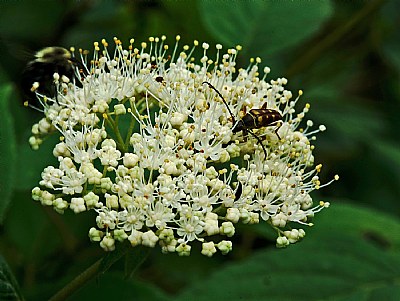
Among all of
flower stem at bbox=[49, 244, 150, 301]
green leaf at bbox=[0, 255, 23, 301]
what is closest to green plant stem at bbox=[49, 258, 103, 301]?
flower stem at bbox=[49, 244, 150, 301]

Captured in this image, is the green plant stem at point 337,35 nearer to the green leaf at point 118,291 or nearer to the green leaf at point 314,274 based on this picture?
the green leaf at point 314,274

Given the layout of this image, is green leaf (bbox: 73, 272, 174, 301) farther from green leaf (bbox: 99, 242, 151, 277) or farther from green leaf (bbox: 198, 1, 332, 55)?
green leaf (bbox: 198, 1, 332, 55)

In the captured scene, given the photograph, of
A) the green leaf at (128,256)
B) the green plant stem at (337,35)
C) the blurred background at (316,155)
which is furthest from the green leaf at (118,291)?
the green plant stem at (337,35)

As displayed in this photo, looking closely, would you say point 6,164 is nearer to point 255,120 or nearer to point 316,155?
point 255,120

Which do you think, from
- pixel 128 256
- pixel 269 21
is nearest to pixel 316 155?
pixel 269 21

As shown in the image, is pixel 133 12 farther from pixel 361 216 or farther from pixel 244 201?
pixel 244 201

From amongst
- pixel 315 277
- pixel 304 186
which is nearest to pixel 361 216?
pixel 315 277
